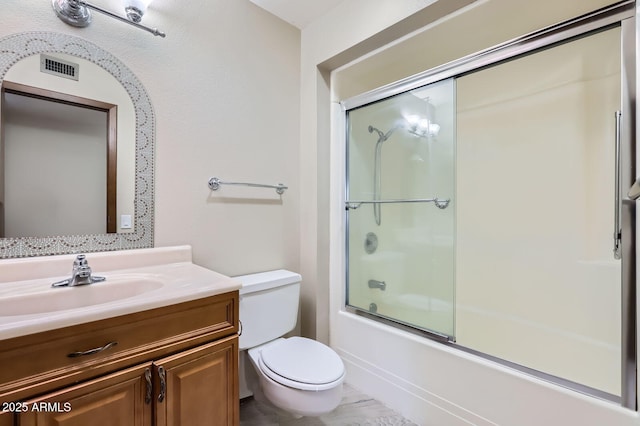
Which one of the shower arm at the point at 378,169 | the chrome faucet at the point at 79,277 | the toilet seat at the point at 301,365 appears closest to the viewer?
the chrome faucet at the point at 79,277

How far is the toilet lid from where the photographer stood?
4.44 feet

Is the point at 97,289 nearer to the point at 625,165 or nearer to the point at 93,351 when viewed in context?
the point at 93,351

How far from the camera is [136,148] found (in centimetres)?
143

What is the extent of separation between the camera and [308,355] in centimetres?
155

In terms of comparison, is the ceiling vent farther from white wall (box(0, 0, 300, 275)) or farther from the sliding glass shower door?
the sliding glass shower door

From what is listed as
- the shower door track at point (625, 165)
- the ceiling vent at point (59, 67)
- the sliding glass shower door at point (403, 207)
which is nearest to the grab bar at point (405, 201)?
the sliding glass shower door at point (403, 207)

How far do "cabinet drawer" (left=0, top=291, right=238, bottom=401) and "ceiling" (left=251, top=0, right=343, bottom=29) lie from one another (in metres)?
1.76

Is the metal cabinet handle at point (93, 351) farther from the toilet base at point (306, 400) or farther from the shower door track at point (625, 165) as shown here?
the shower door track at point (625, 165)

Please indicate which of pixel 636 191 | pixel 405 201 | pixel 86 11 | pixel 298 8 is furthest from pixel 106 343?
pixel 298 8

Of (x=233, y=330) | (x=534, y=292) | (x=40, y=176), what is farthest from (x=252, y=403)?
(x=534, y=292)

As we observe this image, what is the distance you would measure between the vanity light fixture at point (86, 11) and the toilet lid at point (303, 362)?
1676 mm

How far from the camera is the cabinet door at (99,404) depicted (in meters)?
0.78

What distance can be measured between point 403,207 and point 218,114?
4.55ft

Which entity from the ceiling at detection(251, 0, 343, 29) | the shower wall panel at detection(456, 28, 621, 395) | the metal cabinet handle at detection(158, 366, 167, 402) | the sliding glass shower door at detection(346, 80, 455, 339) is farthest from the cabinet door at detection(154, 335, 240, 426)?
the ceiling at detection(251, 0, 343, 29)
